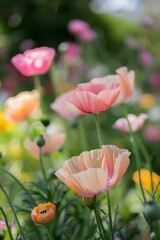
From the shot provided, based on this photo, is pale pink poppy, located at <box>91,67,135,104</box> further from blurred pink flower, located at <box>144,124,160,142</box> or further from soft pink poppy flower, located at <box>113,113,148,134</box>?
blurred pink flower, located at <box>144,124,160,142</box>

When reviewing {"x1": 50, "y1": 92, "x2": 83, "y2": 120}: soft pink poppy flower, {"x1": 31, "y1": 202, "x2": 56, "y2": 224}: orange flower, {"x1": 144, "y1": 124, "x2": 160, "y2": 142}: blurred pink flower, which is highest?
{"x1": 50, "y1": 92, "x2": 83, "y2": 120}: soft pink poppy flower

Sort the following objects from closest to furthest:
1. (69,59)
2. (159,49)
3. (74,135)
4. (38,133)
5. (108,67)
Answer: (38,133)
(74,135)
(69,59)
(108,67)
(159,49)

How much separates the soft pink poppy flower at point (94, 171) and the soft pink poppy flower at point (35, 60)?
0.25 m

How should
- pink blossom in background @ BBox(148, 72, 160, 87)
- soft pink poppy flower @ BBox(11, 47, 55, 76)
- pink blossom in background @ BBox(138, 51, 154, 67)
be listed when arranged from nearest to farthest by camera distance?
soft pink poppy flower @ BBox(11, 47, 55, 76), pink blossom in background @ BBox(138, 51, 154, 67), pink blossom in background @ BBox(148, 72, 160, 87)

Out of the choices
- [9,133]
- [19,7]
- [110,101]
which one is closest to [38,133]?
[110,101]

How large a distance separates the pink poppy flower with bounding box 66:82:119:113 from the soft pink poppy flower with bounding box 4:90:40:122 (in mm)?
312

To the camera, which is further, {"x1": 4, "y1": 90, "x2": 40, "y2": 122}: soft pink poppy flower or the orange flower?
{"x1": 4, "y1": 90, "x2": 40, "y2": 122}: soft pink poppy flower

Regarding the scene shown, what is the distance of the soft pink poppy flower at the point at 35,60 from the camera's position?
80 cm

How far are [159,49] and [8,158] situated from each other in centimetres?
199

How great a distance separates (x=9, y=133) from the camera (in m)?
1.85

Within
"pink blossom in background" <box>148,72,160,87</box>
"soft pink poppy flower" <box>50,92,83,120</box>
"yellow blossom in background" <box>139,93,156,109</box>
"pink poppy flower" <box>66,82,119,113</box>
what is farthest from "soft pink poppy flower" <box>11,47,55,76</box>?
"pink blossom in background" <box>148,72,160,87</box>

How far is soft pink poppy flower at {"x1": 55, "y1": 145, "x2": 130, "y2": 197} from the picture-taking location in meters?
0.55

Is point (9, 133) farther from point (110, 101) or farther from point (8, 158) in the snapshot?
point (110, 101)

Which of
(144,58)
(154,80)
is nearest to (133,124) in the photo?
(144,58)
